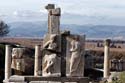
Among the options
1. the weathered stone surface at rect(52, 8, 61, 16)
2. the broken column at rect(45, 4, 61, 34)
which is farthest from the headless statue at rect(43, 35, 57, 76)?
the weathered stone surface at rect(52, 8, 61, 16)

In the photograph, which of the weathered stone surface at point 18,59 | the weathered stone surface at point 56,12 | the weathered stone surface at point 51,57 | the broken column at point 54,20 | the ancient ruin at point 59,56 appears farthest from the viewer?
the weathered stone surface at point 18,59

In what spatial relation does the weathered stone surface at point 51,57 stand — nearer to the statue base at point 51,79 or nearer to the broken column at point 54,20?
the broken column at point 54,20

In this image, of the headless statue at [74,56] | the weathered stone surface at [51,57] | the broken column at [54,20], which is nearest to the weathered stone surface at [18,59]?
the weathered stone surface at [51,57]

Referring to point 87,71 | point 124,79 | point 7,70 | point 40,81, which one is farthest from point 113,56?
point 124,79

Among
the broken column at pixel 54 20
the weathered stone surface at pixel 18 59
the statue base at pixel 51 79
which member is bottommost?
the statue base at pixel 51 79

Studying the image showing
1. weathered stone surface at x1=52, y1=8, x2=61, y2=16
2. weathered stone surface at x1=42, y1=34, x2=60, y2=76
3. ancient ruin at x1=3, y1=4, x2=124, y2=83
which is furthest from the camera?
weathered stone surface at x1=52, y1=8, x2=61, y2=16

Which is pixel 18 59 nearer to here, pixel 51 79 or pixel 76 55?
pixel 51 79

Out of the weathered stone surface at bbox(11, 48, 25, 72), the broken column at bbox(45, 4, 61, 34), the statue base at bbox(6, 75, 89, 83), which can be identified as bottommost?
the statue base at bbox(6, 75, 89, 83)

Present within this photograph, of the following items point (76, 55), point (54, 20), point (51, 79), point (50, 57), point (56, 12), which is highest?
point (56, 12)

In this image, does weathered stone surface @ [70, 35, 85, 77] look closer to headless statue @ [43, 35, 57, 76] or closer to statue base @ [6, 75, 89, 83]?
statue base @ [6, 75, 89, 83]

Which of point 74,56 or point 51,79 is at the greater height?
point 74,56

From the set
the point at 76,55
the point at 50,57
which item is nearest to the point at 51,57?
the point at 50,57

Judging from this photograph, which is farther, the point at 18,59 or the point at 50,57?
the point at 18,59

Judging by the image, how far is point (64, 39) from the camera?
2759cm
